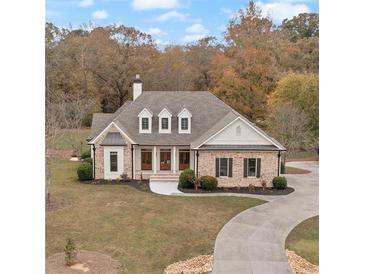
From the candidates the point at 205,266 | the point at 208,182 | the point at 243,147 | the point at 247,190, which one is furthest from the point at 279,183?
the point at 205,266

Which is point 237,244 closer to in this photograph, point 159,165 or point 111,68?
point 159,165

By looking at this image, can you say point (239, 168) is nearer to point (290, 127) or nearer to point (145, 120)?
point (145, 120)

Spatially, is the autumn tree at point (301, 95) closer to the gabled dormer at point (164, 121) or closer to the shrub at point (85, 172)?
the gabled dormer at point (164, 121)

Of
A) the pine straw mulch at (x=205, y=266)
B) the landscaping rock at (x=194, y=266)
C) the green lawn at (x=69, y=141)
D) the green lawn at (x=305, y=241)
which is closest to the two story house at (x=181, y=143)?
the green lawn at (x=305, y=241)

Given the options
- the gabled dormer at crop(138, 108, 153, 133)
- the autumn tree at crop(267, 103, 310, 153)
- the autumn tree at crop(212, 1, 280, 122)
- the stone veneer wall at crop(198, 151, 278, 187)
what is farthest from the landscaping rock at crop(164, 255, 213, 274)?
the autumn tree at crop(212, 1, 280, 122)

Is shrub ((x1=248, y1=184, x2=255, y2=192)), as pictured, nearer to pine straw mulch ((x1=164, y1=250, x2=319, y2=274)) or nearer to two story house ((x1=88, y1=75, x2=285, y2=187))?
two story house ((x1=88, y1=75, x2=285, y2=187))
